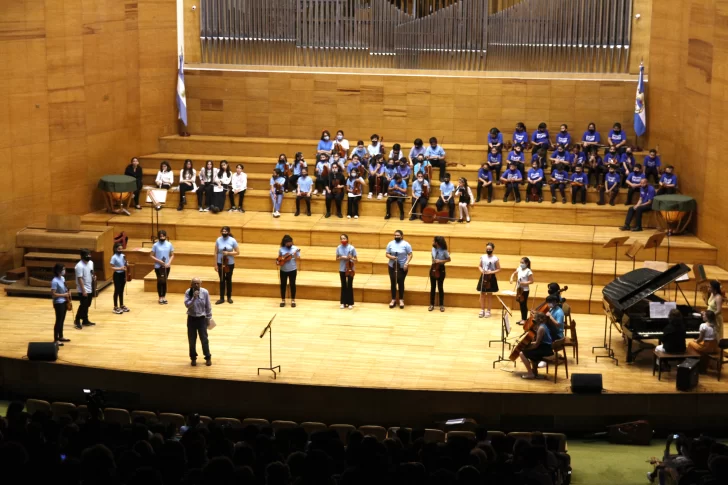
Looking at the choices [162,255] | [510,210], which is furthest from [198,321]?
[510,210]

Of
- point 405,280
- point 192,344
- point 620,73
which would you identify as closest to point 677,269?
point 405,280

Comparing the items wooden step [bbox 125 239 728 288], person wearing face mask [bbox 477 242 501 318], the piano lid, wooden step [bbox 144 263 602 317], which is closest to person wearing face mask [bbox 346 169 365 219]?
wooden step [bbox 125 239 728 288]

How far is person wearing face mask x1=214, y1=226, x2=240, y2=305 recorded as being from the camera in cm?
1789

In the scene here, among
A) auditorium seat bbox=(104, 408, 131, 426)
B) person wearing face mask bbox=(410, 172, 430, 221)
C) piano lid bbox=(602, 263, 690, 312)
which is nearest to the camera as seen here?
auditorium seat bbox=(104, 408, 131, 426)

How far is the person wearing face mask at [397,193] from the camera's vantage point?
20531 millimetres

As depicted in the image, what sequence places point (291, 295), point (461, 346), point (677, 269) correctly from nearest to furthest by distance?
1. point (677, 269)
2. point (461, 346)
3. point (291, 295)

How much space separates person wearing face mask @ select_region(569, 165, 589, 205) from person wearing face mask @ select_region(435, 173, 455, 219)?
2.08 m

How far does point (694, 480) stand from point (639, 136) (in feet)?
41.1

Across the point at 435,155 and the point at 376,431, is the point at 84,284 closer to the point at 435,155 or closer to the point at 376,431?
the point at 376,431

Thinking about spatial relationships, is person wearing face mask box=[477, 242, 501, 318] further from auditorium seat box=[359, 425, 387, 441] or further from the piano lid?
auditorium seat box=[359, 425, 387, 441]

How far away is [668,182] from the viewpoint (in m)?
19.8

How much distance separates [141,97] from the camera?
22547 millimetres

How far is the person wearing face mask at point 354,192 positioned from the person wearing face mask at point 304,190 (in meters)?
0.69

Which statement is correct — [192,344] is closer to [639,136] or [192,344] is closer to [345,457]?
[345,457]
